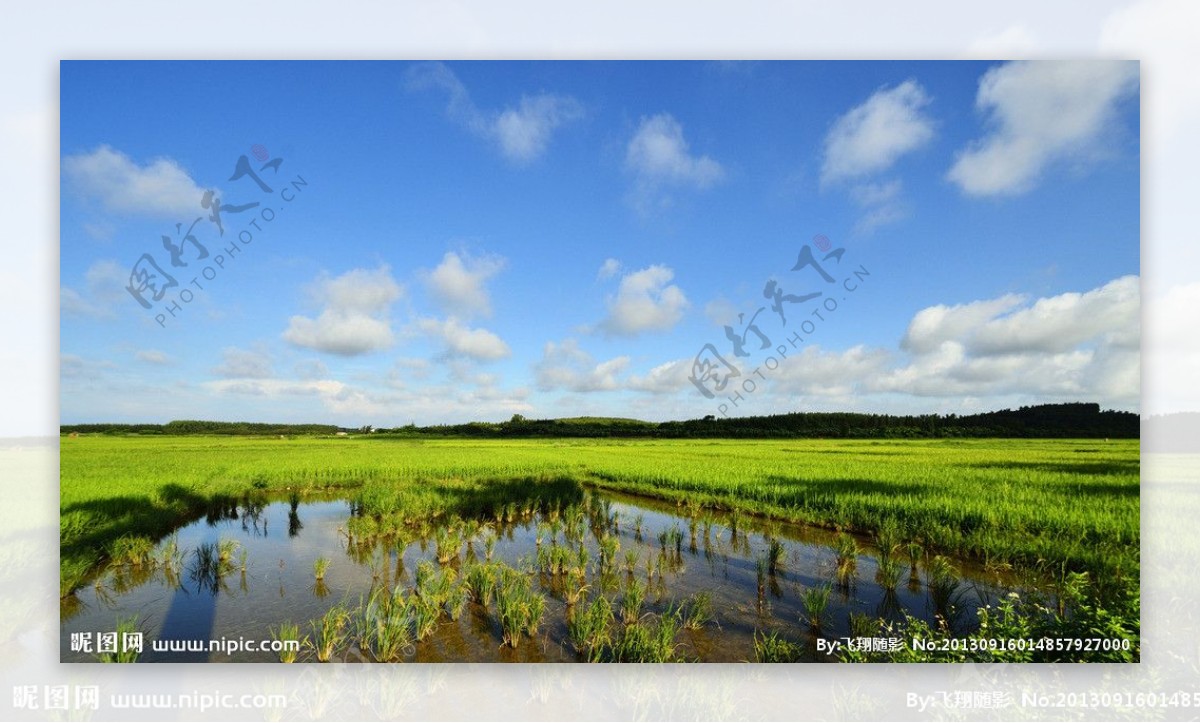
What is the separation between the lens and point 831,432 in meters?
25.3

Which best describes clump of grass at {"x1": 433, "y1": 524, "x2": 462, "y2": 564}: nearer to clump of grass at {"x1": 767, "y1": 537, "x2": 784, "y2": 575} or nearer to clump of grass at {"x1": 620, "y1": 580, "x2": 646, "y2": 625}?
A: clump of grass at {"x1": 620, "y1": 580, "x2": 646, "y2": 625}

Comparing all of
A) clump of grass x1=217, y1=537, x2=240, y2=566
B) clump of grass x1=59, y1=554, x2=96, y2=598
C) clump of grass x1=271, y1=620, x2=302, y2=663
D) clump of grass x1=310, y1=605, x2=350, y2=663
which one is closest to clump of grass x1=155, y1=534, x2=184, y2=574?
clump of grass x1=217, y1=537, x2=240, y2=566

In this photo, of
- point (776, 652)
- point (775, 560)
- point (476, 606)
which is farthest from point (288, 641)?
point (775, 560)

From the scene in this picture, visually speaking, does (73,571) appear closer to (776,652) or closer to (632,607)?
(632,607)

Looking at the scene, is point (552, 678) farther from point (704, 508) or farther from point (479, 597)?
point (704, 508)

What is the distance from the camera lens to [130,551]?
711 cm

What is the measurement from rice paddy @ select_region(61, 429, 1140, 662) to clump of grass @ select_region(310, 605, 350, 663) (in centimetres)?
3

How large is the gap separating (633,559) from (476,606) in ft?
7.86

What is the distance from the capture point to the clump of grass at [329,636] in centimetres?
456

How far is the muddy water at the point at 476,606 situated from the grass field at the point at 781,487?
826mm

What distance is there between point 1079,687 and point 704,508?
8407 mm

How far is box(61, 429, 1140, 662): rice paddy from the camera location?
492cm

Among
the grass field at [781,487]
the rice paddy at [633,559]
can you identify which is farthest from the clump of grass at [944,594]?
the grass field at [781,487]

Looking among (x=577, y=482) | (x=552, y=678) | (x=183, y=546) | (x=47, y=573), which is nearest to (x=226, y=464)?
(x=183, y=546)
